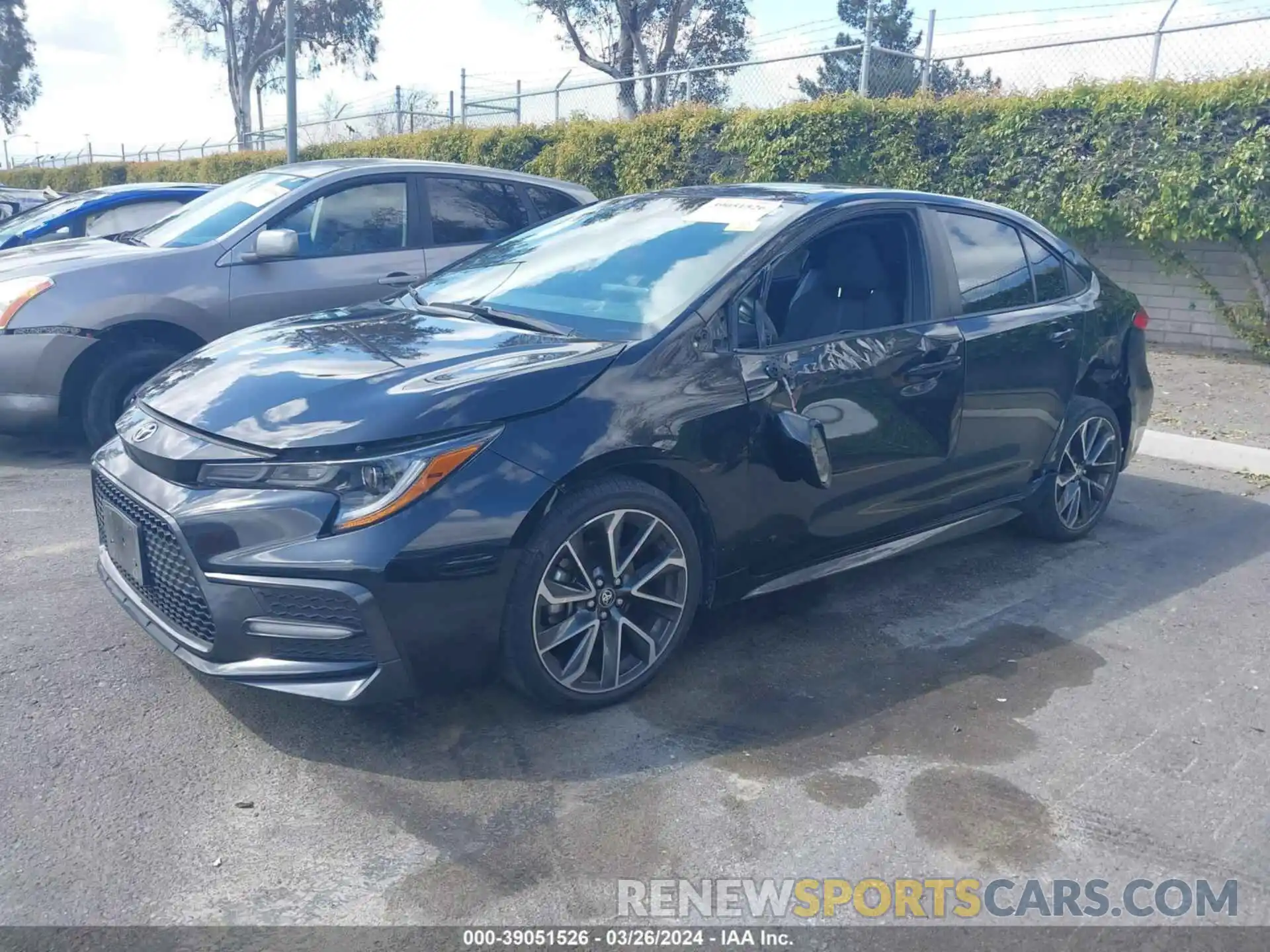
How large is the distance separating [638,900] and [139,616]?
176 centimetres

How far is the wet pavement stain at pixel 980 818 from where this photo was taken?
2.82 m

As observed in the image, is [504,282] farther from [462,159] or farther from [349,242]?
[462,159]

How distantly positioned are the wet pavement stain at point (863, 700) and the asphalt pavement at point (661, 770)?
1cm

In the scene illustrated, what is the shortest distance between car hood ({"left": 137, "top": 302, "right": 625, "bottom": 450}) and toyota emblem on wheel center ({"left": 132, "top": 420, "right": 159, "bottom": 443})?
0.16 ft

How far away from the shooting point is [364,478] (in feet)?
9.82

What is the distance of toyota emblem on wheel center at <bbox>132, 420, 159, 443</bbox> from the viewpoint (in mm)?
3316

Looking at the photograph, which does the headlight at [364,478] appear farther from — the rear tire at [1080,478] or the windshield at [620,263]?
the rear tire at [1080,478]

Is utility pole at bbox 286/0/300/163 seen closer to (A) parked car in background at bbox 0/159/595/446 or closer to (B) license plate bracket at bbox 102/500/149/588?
(A) parked car in background at bbox 0/159/595/446

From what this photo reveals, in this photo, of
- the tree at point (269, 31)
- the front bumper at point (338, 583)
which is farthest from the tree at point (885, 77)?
the tree at point (269, 31)

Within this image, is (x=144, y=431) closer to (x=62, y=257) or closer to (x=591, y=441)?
(x=591, y=441)

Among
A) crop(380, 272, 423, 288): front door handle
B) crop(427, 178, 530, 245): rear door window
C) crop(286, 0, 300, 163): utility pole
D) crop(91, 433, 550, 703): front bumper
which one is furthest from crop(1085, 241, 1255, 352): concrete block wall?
crop(286, 0, 300, 163): utility pole

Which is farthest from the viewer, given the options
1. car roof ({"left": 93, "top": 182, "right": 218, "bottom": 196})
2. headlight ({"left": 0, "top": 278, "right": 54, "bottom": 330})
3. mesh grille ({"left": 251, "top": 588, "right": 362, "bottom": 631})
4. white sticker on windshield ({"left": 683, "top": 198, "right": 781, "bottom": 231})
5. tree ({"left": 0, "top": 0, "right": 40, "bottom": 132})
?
tree ({"left": 0, "top": 0, "right": 40, "bottom": 132})

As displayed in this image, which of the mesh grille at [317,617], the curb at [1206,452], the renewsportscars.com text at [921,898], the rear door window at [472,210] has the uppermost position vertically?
the rear door window at [472,210]

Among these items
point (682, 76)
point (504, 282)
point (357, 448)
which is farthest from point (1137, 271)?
point (357, 448)
